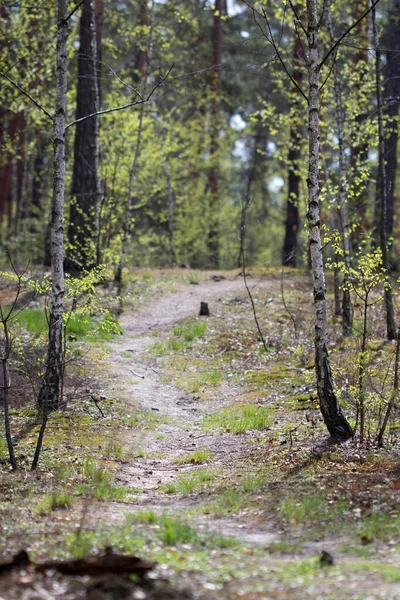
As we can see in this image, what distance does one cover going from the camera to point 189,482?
6828mm

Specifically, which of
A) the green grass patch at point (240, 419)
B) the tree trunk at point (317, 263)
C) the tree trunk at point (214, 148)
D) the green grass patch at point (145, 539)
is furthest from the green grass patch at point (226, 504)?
the tree trunk at point (214, 148)

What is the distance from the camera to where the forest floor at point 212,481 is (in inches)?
165

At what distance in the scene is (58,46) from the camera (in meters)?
8.56

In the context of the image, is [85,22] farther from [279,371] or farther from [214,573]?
[214,573]

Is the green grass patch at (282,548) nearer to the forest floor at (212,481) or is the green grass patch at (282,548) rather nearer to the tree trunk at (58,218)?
the forest floor at (212,481)

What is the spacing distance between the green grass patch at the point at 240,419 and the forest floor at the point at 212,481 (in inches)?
1.2

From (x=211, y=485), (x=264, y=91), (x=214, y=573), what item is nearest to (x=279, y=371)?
(x=211, y=485)

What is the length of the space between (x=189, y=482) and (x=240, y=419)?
97.2 inches

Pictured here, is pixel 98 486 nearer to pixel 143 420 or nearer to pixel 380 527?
pixel 143 420

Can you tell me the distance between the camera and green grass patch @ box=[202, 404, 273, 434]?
29.1ft

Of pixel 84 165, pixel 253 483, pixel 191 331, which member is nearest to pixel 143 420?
pixel 253 483

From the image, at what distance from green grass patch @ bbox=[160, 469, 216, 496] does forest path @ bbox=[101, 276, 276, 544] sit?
0.26ft

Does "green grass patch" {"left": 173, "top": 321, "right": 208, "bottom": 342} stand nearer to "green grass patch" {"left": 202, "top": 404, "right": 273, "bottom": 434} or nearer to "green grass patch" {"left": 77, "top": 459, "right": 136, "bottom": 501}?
"green grass patch" {"left": 202, "top": 404, "right": 273, "bottom": 434}

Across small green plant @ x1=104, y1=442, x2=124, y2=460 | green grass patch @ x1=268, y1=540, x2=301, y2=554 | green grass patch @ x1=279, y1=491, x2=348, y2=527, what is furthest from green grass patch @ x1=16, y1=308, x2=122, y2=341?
green grass patch @ x1=268, y1=540, x2=301, y2=554
